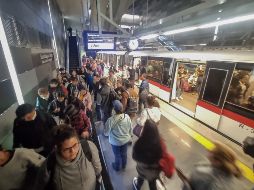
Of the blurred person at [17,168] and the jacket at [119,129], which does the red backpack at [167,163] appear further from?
the blurred person at [17,168]

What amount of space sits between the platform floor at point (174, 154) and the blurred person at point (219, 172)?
4.25 feet

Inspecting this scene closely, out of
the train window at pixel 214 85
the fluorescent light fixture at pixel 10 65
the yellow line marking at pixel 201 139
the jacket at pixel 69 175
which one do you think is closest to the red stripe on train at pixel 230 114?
the train window at pixel 214 85

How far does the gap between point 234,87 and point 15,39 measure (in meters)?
5.70

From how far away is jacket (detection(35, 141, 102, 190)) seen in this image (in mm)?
1703

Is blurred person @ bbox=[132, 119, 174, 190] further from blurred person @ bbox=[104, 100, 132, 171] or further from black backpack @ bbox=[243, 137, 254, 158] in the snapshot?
black backpack @ bbox=[243, 137, 254, 158]

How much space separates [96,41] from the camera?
23.0 feet

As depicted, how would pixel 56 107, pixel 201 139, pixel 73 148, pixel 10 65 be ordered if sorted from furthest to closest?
pixel 201 139, pixel 56 107, pixel 10 65, pixel 73 148

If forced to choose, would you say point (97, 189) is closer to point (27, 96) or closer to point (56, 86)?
point (27, 96)

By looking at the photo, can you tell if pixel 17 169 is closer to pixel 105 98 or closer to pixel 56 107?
pixel 56 107

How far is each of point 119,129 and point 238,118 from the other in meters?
3.80

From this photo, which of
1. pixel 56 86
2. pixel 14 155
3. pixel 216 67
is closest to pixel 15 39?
pixel 56 86

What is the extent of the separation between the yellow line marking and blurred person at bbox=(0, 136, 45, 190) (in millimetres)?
3999

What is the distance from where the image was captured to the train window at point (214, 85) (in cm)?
554

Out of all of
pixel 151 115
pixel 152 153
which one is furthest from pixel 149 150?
pixel 151 115
